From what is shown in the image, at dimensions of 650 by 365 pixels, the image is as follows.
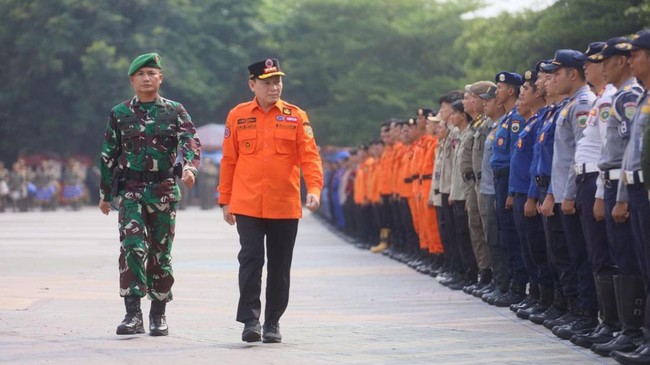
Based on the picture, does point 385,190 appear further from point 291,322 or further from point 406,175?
point 291,322

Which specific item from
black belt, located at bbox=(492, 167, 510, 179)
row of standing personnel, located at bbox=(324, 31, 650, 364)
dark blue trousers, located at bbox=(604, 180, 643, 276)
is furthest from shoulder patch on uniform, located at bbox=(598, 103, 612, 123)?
black belt, located at bbox=(492, 167, 510, 179)

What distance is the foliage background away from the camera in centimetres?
6122

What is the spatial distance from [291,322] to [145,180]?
177cm

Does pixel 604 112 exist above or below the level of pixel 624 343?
above

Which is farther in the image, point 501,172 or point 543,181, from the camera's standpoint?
point 501,172

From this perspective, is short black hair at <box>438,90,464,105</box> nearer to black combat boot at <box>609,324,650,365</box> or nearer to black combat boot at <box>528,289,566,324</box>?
black combat boot at <box>528,289,566,324</box>

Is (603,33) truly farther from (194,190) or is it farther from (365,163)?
(194,190)

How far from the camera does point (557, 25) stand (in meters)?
25.1

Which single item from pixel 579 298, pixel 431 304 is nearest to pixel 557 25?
pixel 431 304

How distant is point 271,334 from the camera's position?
10609 mm

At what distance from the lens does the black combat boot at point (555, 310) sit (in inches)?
462

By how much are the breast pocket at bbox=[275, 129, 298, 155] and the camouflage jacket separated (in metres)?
0.75

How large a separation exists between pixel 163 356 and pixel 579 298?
3065 mm

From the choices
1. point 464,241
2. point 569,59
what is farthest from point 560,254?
point 464,241
